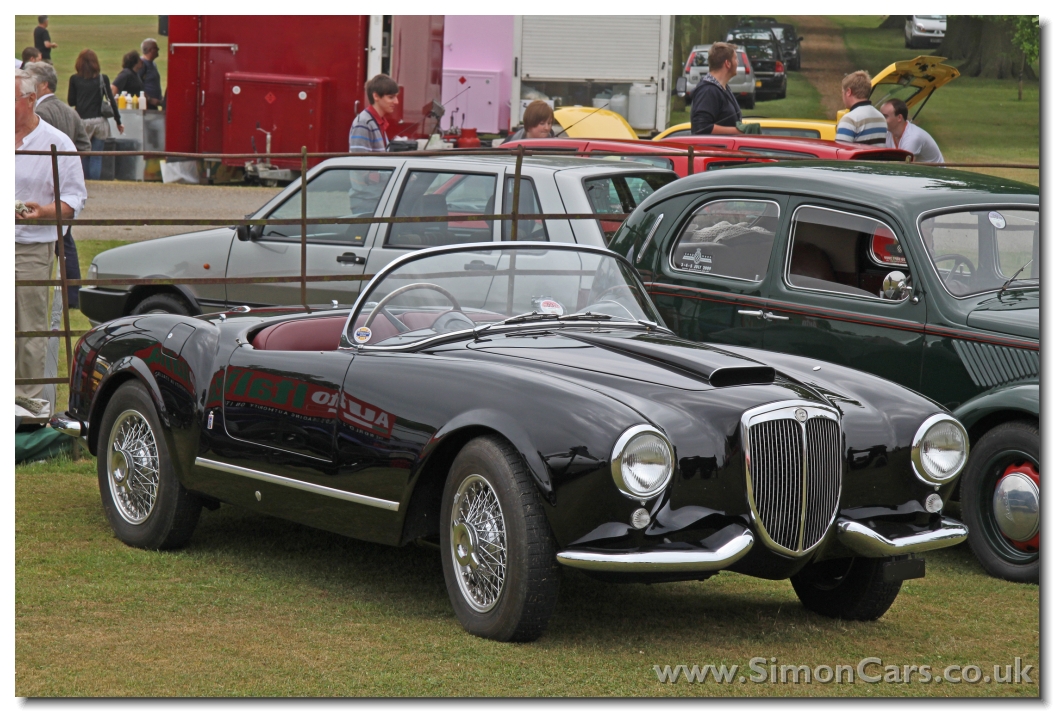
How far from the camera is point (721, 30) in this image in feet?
90.0

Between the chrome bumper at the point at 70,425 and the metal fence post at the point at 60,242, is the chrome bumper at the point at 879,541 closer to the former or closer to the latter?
the chrome bumper at the point at 70,425

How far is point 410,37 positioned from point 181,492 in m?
13.2

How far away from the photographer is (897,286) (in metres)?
6.54

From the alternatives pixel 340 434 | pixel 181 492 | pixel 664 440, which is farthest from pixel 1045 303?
pixel 181 492

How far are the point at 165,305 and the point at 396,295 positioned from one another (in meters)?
4.94

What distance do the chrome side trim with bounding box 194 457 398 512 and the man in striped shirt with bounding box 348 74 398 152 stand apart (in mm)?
5634

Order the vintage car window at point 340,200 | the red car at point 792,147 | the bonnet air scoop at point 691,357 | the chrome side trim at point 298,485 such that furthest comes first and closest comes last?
1. the vintage car window at point 340,200
2. the red car at point 792,147
3. the chrome side trim at point 298,485
4. the bonnet air scoop at point 691,357

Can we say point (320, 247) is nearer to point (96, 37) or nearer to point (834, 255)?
point (834, 255)

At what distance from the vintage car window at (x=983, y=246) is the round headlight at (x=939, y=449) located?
64.0 inches

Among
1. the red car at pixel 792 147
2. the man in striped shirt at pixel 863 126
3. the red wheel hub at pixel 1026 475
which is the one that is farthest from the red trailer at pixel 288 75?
the red wheel hub at pixel 1026 475

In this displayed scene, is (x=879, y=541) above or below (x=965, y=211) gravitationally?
below

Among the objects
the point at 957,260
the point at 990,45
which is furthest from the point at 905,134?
the point at 990,45

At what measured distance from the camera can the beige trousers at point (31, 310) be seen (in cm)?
850

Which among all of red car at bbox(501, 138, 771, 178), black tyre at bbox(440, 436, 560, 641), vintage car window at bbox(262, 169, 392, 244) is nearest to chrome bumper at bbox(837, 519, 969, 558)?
black tyre at bbox(440, 436, 560, 641)
